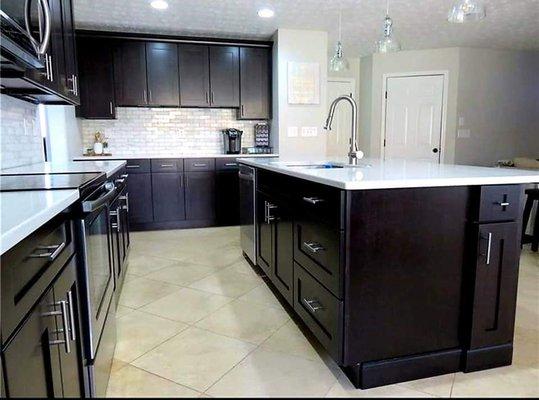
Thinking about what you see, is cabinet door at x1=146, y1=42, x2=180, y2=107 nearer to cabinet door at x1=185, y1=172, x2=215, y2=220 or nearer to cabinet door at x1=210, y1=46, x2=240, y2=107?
cabinet door at x1=210, y1=46, x2=240, y2=107

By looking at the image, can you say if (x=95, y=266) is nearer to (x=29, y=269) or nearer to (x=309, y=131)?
(x=29, y=269)

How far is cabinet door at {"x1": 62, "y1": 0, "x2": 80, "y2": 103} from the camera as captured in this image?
2657 mm

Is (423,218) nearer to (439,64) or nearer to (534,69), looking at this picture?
(439,64)

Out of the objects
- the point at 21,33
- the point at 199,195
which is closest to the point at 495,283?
the point at 21,33

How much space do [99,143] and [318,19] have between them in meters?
2.90

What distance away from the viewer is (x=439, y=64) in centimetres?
568

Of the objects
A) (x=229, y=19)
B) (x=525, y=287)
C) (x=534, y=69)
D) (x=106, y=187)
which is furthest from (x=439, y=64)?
(x=106, y=187)

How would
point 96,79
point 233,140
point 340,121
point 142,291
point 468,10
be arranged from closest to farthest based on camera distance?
point 468,10, point 142,291, point 96,79, point 233,140, point 340,121

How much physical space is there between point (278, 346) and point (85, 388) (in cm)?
91

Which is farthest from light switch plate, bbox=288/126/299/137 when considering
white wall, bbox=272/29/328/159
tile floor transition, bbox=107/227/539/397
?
tile floor transition, bbox=107/227/539/397

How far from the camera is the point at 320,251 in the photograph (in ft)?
5.75

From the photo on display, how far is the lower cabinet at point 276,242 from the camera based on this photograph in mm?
2217

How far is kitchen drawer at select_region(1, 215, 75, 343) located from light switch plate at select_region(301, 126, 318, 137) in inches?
154

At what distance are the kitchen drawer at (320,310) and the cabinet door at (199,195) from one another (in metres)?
2.80
